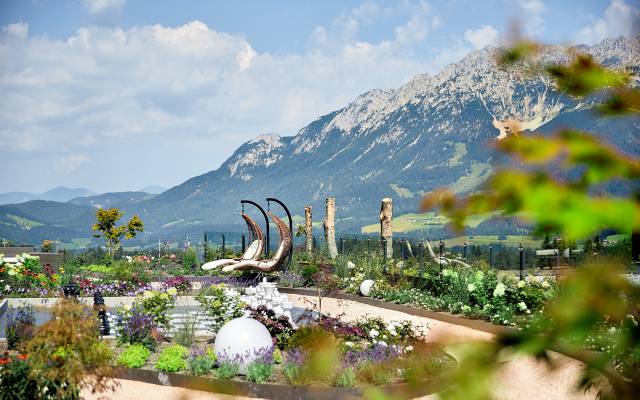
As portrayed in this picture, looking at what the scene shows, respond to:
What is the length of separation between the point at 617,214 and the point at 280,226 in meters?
19.7

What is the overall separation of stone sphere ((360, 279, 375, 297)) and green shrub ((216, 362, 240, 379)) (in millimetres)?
8623

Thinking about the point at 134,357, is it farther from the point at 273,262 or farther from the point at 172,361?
the point at 273,262

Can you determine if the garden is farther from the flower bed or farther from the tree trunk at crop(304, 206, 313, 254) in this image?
the tree trunk at crop(304, 206, 313, 254)

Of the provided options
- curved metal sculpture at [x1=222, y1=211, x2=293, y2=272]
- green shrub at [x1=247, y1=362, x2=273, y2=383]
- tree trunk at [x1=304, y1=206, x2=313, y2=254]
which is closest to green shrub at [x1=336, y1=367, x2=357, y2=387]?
green shrub at [x1=247, y1=362, x2=273, y2=383]

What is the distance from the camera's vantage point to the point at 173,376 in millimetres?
8523

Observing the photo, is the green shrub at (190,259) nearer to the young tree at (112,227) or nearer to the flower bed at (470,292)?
Answer: the young tree at (112,227)

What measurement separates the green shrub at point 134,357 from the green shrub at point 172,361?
26cm

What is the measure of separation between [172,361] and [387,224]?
1626 centimetres

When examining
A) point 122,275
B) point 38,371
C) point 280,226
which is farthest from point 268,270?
point 38,371

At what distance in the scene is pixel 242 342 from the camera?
28.6 ft

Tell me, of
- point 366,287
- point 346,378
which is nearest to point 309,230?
point 366,287

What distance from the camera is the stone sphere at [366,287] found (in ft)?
55.2

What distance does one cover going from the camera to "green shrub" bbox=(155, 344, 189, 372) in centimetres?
871

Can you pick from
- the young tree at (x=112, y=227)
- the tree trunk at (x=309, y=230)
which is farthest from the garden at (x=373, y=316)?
the tree trunk at (x=309, y=230)
